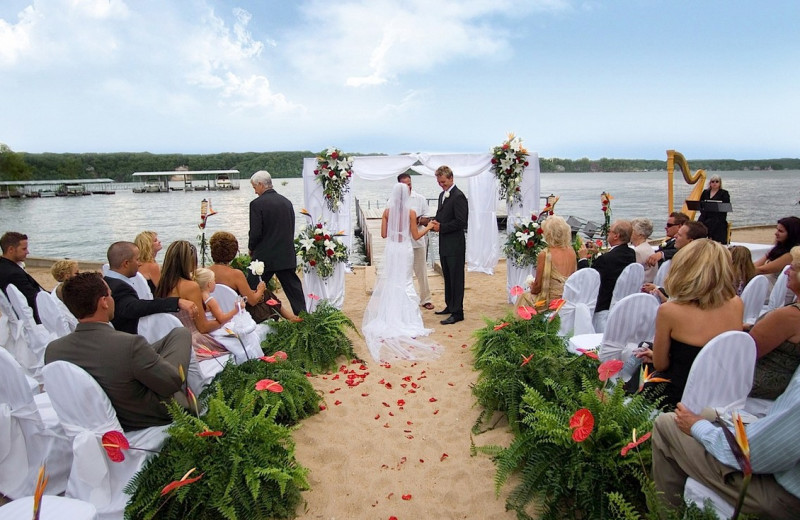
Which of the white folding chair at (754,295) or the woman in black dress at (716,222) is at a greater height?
the woman in black dress at (716,222)

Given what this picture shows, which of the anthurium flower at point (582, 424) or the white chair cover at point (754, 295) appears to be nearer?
the anthurium flower at point (582, 424)

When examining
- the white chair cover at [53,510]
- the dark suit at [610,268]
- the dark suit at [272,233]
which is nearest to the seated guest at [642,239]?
the dark suit at [610,268]

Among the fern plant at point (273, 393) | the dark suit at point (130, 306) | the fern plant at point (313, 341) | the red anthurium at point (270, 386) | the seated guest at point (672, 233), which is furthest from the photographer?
the seated guest at point (672, 233)

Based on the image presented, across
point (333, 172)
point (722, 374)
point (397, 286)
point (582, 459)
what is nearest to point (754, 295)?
point (722, 374)

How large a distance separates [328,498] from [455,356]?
2785 mm

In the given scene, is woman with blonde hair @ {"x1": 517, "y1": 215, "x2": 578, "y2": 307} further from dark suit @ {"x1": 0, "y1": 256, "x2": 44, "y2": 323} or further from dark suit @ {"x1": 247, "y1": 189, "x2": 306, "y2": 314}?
dark suit @ {"x1": 0, "y1": 256, "x2": 44, "y2": 323}

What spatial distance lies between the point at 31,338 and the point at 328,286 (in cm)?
401

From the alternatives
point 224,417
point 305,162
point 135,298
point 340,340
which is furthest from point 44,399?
point 305,162

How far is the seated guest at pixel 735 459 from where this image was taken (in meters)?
1.83

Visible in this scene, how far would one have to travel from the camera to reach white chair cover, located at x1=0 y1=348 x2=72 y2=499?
2.80m

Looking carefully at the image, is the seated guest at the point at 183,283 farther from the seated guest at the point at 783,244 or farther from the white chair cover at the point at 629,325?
the seated guest at the point at 783,244

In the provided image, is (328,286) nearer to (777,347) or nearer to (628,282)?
(628,282)

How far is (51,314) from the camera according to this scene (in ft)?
15.0

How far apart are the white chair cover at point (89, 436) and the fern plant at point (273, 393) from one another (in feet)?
2.84
